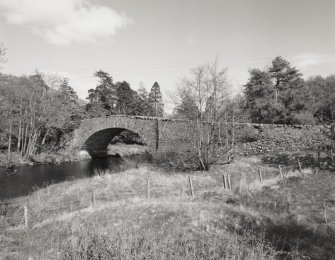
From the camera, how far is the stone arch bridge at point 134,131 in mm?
22406

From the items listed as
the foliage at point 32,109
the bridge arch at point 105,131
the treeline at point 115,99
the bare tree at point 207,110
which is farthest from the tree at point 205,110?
the treeline at point 115,99

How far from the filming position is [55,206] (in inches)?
561

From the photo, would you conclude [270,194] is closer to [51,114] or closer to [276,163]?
[276,163]

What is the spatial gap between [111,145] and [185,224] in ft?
140

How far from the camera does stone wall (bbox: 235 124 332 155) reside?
78.8 feet

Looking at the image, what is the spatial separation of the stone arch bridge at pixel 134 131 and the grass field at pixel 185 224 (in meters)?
6.09

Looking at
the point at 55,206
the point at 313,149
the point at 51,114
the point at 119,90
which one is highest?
the point at 119,90

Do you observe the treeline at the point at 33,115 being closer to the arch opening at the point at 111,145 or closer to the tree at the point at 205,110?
the arch opening at the point at 111,145

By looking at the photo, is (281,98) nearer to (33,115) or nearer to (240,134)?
(240,134)

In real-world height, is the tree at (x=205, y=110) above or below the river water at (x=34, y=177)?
above

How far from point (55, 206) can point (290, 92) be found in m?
27.2

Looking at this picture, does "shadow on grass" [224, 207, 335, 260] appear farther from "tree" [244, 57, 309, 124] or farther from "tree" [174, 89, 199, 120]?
"tree" [244, 57, 309, 124]

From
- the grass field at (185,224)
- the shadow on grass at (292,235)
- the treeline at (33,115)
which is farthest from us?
the treeline at (33,115)

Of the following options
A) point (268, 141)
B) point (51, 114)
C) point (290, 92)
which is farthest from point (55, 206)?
point (290, 92)
